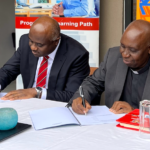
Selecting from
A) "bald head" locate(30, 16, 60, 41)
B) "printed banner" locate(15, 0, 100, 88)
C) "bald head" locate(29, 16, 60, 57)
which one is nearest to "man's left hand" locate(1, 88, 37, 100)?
"bald head" locate(29, 16, 60, 57)

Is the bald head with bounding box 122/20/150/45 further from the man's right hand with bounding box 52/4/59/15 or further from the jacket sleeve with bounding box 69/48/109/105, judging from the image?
the man's right hand with bounding box 52/4/59/15

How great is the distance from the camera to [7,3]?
23.6 feet

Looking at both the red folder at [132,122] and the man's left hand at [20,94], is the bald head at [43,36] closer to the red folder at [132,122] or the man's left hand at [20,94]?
the man's left hand at [20,94]

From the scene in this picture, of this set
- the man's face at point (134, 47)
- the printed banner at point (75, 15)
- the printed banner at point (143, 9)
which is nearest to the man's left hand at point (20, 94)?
the man's face at point (134, 47)

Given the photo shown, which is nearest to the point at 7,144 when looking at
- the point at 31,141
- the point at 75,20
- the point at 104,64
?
the point at 31,141

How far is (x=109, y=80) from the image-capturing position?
7.37 feet

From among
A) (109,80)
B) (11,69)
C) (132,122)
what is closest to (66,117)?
(132,122)

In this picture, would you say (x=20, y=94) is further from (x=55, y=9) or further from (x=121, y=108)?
(x=55, y=9)

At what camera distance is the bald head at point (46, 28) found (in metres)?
2.46

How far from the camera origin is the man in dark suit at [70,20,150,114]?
1.92m

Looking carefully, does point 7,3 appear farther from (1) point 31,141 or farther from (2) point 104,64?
(1) point 31,141

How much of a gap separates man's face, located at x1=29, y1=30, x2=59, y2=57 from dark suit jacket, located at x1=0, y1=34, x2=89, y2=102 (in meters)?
0.14

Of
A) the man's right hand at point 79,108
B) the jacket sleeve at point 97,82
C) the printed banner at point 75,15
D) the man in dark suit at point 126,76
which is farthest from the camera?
the printed banner at point 75,15

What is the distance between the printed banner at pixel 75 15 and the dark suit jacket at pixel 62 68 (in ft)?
3.39
